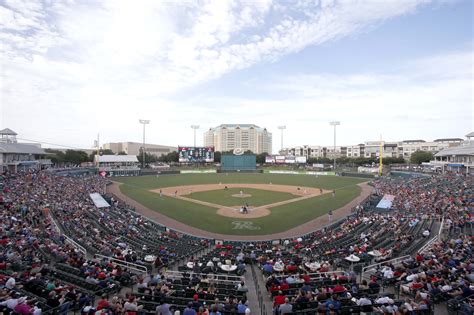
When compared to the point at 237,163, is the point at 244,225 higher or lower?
lower

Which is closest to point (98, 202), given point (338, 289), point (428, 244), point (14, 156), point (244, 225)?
point (244, 225)

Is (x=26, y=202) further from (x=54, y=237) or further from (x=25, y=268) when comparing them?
(x=25, y=268)

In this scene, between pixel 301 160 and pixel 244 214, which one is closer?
pixel 244 214

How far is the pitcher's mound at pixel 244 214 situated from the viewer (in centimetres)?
3061

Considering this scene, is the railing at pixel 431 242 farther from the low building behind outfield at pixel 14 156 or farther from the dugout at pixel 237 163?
the dugout at pixel 237 163

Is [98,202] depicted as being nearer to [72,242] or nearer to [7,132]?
[72,242]

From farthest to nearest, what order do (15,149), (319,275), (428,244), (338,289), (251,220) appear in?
(15,149) → (251,220) → (428,244) → (319,275) → (338,289)

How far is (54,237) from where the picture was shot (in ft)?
59.2

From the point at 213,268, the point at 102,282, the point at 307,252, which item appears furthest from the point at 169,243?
the point at 307,252

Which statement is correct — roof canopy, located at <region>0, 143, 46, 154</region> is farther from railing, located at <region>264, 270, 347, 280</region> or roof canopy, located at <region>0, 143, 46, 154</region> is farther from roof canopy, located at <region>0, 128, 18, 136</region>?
railing, located at <region>264, 270, 347, 280</region>

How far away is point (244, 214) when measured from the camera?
31516 mm

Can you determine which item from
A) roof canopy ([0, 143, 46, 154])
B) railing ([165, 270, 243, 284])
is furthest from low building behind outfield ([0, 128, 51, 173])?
railing ([165, 270, 243, 284])

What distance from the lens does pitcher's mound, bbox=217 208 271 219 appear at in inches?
1205

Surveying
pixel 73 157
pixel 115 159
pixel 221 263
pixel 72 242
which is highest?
pixel 73 157
